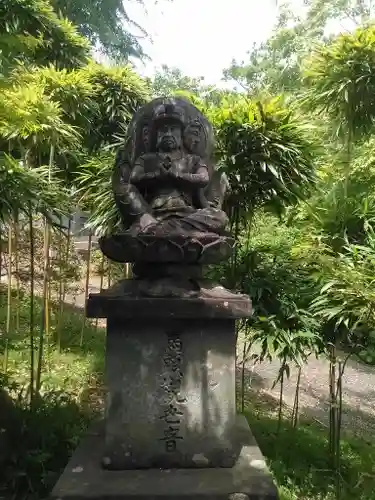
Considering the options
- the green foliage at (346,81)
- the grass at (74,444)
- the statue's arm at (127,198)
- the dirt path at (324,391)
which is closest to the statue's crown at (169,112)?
the statue's arm at (127,198)

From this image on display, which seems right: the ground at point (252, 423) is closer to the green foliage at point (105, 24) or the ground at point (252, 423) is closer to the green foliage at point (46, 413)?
the green foliage at point (46, 413)

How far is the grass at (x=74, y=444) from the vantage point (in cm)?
410

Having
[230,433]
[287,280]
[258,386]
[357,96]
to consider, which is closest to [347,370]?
[258,386]

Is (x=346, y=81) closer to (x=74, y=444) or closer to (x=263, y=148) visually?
(x=263, y=148)

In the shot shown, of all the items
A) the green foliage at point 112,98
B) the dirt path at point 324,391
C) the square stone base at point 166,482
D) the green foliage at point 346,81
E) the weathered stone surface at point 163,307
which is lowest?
the dirt path at point 324,391

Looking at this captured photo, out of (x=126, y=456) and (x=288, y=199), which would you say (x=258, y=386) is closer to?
(x=288, y=199)

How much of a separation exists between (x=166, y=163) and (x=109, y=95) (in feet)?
11.7

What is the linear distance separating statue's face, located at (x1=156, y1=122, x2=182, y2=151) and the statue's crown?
0.04 metres

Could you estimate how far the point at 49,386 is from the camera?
6141mm

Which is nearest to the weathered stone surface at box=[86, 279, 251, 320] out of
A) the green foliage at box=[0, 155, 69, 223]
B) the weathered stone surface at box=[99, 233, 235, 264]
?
the weathered stone surface at box=[99, 233, 235, 264]

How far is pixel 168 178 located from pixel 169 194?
0.11m

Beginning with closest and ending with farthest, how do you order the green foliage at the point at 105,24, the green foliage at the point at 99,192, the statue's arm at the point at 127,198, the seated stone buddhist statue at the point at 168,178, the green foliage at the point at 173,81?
the seated stone buddhist statue at the point at 168,178
the statue's arm at the point at 127,198
the green foliage at the point at 99,192
the green foliage at the point at 105,24
the green foliage at the point at 173,81

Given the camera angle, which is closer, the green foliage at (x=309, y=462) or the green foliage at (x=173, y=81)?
the green foliage at (x=309, y=462)

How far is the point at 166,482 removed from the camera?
2.85m
